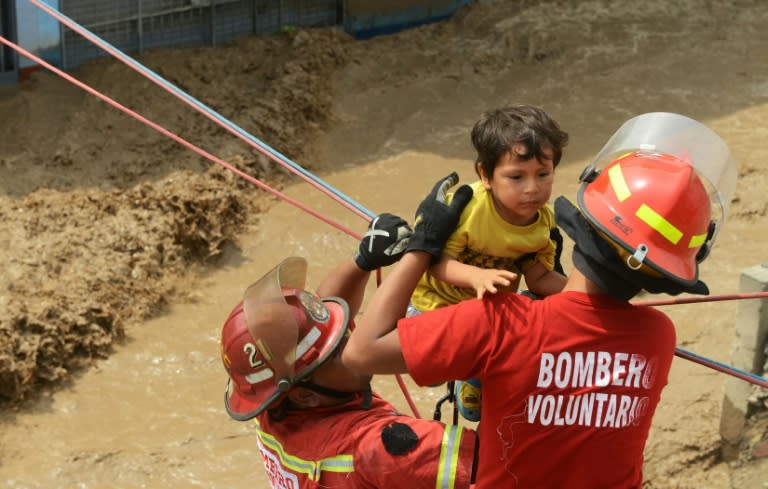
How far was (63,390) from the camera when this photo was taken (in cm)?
631

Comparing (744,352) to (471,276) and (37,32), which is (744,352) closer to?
(471,276)

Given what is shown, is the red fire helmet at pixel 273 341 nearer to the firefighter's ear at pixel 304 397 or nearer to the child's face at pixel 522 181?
the firefighter's ear at pixel 304 397

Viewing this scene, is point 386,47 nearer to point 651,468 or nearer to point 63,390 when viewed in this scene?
point 63,390

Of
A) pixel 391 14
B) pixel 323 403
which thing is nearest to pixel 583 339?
pixel 323 403

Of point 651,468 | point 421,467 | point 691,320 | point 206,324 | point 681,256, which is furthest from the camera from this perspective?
point 206,324

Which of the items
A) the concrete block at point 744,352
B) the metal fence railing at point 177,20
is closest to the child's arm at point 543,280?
the concrete block at point 744,352

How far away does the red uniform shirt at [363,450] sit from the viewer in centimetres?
274

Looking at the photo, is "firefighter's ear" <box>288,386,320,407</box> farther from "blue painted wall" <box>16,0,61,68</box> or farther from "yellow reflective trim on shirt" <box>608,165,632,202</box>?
"blue painted wall" <box>16,0,61,68</box>

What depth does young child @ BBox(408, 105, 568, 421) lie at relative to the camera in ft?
9.17

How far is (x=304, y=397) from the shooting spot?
9.74ft

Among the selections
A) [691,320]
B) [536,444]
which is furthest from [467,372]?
[691,320]

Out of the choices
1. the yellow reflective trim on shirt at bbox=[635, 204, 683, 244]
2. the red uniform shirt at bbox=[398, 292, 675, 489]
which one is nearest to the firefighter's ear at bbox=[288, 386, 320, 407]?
the red uniform shirt at bbox=[398, 292, 675, 489]

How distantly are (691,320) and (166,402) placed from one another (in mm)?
3032

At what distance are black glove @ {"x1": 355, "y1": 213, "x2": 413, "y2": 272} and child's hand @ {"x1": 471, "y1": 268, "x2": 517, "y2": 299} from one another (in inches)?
14.5
